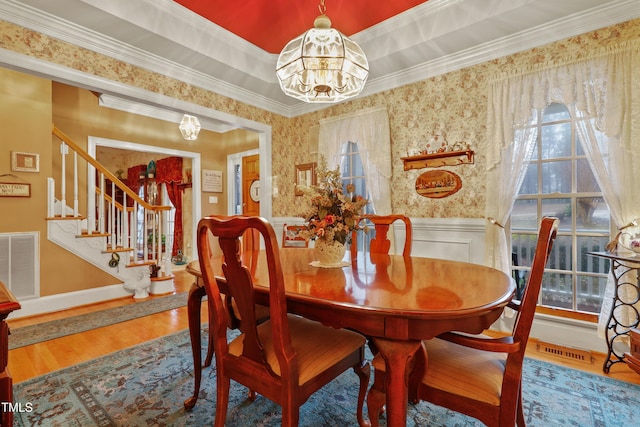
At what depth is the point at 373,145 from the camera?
3.60 metres

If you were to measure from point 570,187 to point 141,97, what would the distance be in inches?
152

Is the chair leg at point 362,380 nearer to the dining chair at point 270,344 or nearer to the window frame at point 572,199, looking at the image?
→ the dining chair at point 270,344

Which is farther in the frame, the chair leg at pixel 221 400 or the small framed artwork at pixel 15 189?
the small framed artwork at pixel 15 189

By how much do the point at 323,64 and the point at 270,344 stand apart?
5.23ft

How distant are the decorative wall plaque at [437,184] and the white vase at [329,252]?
174cm

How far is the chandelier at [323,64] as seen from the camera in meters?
1.86

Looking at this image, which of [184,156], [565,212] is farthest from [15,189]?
[565,212]

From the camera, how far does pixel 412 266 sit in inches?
72.2

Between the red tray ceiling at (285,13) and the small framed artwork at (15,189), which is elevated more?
the red tray ceiling at (285,13)

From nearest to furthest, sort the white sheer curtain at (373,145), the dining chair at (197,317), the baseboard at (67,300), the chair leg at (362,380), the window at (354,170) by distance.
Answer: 1. the chair leg at (362,380)
2. the dining chair at (197,317)
3. the baseboard at (67,300)
4. the white sheer curtain at (373,145)
5. the window at (354,170)

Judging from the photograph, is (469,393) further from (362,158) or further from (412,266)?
(362,158)

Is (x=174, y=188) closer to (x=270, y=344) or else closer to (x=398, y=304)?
(x=270, y=344)

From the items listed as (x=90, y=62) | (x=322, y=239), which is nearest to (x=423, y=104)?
(x=322, y=239)

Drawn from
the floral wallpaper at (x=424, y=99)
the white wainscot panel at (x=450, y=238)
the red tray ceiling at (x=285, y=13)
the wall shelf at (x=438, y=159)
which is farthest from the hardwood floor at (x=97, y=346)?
the red tray ceiling at (x=285, y=13)
